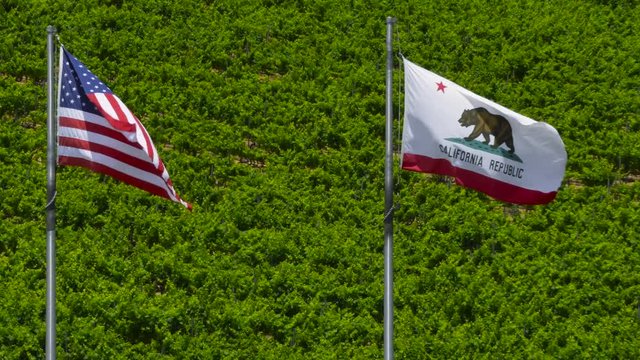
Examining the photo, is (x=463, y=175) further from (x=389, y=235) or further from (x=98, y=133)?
(x=98, y=133)

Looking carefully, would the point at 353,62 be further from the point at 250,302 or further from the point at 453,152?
the point at 453,152

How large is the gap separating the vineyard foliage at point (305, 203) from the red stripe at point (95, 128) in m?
4.51

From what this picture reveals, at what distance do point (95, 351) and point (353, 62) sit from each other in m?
9.39

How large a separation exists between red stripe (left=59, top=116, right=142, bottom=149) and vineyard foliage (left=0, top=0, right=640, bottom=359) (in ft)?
14.8

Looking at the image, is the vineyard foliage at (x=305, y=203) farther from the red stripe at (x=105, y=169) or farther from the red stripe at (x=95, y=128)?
the red stripe at (x=95, y=128)

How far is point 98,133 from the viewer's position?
12773mm

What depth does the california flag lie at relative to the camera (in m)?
13.3

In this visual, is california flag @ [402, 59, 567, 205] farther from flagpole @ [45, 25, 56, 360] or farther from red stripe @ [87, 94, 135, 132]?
flagpole @ [45, 25, 56, 360]

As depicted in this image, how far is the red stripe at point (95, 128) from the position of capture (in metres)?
→ 12.8

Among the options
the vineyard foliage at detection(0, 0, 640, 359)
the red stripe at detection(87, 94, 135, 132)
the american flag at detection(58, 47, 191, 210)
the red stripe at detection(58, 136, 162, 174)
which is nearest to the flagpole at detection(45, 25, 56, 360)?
the american flag at detection(58, 47, 191, 210)

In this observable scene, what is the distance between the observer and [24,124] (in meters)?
20.8

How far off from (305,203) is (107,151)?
7358 mm

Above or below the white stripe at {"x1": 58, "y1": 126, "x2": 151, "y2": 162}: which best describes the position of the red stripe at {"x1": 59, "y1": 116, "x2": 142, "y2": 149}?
above

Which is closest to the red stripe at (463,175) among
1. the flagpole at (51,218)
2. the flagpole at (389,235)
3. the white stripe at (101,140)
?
the flagpole at (389,235)
